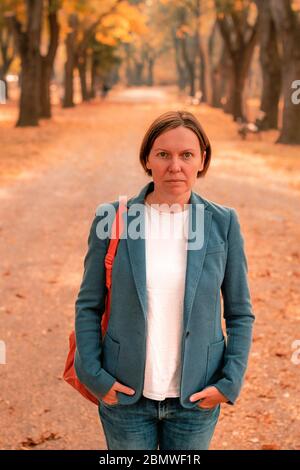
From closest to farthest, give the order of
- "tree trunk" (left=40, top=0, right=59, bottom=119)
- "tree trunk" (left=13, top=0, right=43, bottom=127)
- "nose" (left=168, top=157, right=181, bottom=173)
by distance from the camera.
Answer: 1. "nose" (left=168, top=157, right=181, bottom=173)
2. "tree trunk" (left=13, top=0, right=43, bottom=127)
3. "tree trunk" (left=40, top=0, right=59, bottom=119)

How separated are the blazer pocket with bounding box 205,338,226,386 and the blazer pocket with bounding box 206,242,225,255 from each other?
0.35m

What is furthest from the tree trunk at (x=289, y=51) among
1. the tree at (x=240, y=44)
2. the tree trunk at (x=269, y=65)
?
the tree at (x=240, y=44)

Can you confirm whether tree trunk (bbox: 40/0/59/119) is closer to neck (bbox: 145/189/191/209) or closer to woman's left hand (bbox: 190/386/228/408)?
neck (bbox: 145/189/191/209)

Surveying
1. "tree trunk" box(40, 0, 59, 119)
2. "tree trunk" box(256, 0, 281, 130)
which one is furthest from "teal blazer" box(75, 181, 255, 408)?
"tree trunk" box(40, 0, 59, 119)

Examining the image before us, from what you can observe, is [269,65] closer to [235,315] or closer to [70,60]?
[70,60]

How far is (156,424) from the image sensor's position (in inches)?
97.7

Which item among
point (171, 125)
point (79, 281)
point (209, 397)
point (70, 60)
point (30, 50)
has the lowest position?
point (79, 281)

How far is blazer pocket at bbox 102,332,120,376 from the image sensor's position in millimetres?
2428

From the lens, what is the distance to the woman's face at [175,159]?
2326 mm

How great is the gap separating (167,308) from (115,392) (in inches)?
14.3

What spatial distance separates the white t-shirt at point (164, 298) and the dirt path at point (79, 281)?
184 centimetres

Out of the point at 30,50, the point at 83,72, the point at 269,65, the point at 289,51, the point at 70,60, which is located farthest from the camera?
the point at 83,72

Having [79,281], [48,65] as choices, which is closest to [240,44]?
[48,65]

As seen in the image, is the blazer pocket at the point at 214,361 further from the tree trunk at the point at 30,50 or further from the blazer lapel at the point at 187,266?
the tree trunk at the point at 30,50
